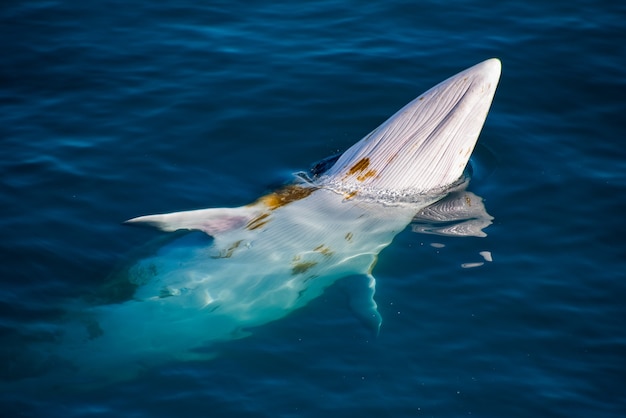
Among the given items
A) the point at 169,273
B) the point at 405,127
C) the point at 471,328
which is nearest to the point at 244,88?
the point at 405,127

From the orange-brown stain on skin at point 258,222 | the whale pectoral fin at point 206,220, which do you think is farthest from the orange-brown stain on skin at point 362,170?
the whale pectoral fin at point 206,220

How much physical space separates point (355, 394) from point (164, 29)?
11721mm

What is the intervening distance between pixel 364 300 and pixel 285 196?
98.9 inches

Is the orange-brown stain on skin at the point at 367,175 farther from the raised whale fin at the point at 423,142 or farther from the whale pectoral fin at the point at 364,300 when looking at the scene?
the whale pectoral fin at the point at 364,300

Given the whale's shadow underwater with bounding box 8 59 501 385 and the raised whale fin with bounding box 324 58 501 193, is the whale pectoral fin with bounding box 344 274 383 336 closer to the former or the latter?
the whale's shadow underwater with bounding box 8 59 501 385

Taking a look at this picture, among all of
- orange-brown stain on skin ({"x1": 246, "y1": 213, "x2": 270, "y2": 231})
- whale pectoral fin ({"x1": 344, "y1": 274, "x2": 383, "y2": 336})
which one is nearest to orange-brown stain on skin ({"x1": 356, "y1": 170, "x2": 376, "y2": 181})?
orange-brown stain on skin ({"x1": 246, "y1": 213, "x2": 270, "y2": 231})

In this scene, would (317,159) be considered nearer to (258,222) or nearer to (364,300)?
(258,222)

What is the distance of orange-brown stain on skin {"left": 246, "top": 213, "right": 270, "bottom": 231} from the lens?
44.9 feet

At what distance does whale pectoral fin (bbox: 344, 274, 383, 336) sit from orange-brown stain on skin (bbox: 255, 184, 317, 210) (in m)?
1.72

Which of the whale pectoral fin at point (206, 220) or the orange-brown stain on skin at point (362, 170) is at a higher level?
the orange-brown stain on skin at point (362, 170)

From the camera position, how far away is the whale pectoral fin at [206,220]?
13.1 meters

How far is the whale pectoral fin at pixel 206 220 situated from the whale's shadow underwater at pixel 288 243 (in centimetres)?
2

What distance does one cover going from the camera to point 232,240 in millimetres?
13508

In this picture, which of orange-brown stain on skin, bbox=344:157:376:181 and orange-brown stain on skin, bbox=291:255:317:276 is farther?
orange-brown stain on skin, bbox=344:157:376:181
